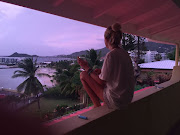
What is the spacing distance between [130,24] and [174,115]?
2274mm

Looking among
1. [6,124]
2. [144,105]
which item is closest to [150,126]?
[144,105]

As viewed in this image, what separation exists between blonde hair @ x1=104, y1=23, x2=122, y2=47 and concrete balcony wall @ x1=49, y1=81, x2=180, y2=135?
0.69 metres

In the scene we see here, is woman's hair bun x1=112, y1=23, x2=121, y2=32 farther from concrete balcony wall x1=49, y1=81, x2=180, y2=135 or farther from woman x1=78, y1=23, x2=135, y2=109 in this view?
concrete balcony wall x1=49, y1=81, x2=180, y2=135

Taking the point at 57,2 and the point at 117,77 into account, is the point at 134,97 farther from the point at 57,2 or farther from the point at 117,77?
the point at 57,2

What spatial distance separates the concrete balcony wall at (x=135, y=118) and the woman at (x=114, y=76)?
135 mm

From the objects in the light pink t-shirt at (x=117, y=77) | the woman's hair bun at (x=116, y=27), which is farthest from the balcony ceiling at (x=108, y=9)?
the light pink t-shirt at (x=117, y=77)

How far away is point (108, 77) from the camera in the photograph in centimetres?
140

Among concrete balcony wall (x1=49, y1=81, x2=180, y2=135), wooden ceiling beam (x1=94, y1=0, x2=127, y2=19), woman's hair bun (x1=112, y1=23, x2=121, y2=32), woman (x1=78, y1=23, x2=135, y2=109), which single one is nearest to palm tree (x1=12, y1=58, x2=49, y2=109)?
concrete balcony wall (x1=49, y1=81, x2=180, y2=135)

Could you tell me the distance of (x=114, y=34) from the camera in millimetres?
1483

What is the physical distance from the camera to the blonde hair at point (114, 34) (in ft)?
4.82

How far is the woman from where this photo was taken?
55.0 inches

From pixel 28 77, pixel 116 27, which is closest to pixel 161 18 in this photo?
pixel 116 27

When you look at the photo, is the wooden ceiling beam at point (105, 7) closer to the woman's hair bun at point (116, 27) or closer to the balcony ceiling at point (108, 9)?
the balcony ceiling at point (108, 9)

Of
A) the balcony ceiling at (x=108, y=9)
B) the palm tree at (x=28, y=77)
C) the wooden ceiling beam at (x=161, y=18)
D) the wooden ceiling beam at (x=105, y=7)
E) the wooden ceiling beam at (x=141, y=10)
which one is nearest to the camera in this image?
the balcony ceiling at (x=108, y=9)
